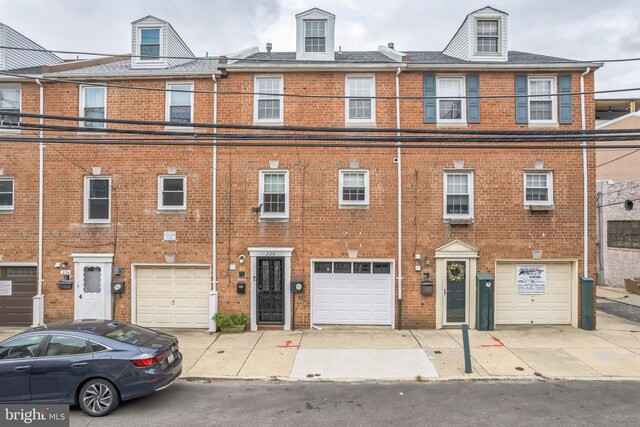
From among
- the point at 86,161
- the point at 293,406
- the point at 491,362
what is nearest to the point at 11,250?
the point at 86,161

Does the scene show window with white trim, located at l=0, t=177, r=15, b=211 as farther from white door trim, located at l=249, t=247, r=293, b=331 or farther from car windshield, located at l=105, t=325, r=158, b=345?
car windshield, located at l=105, t=325, r=158, b=345

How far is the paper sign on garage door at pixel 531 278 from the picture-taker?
1155cm

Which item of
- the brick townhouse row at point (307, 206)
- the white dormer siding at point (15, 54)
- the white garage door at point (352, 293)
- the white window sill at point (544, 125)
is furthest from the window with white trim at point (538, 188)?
the white dormer siding at point (15, 54)

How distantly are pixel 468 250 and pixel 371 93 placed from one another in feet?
19.2

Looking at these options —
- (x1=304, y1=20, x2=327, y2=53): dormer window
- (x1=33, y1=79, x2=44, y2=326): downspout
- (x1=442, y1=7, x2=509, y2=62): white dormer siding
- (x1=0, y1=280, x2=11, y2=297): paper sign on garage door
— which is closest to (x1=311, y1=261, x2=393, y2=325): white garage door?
(x1=304, y1=20, x2=327, y2=53): dormer window

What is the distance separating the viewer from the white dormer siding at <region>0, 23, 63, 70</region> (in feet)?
41.5

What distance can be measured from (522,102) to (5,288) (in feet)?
57.5

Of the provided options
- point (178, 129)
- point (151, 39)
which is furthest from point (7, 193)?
point (151, 39)

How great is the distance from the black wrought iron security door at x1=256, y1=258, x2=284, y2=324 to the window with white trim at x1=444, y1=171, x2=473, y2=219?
5587 millimetres

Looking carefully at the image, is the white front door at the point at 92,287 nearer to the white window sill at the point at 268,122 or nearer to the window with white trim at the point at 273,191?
the window with white trim at the point at 273,191

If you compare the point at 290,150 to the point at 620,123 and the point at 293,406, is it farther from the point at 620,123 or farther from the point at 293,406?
the point at 620,123

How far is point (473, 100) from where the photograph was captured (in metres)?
11.6

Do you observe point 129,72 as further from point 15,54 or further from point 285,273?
point 285,273

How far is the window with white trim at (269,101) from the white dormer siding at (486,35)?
6.45m
